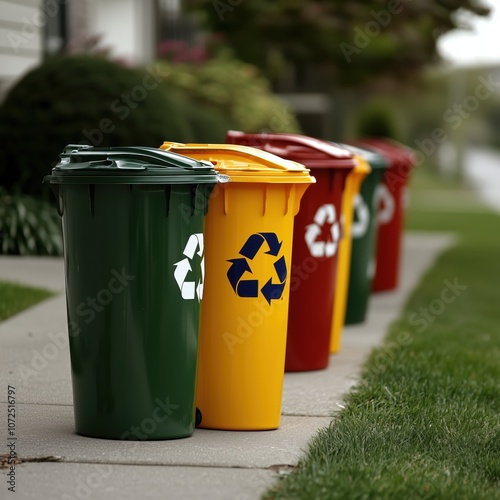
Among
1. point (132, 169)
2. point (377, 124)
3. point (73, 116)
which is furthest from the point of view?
point (377, 124)

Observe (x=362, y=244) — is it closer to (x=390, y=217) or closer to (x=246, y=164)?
(x=390, y=217)

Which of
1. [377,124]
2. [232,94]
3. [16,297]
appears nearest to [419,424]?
[16,297]

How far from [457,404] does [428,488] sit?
5.61 ft

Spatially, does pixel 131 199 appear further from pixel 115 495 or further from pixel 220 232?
pixel 115 495

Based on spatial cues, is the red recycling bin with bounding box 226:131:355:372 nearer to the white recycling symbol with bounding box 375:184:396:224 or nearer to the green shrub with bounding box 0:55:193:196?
the white recycling symbol with bounding box 375:184:396:224

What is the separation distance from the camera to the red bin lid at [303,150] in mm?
7191

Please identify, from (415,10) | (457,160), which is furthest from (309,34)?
(457,160)

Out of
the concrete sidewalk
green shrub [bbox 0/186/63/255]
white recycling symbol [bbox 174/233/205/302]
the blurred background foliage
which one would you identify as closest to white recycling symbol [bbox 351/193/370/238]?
the concrete sidewalk

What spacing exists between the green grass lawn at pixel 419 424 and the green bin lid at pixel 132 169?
52.4 inches

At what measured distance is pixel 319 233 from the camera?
7.23m

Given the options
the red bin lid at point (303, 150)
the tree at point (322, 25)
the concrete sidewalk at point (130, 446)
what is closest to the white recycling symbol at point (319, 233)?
the red bin lid at point (303, 150)

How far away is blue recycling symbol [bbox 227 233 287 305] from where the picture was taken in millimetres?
5480

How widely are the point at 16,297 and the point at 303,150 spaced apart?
2913 millimetres

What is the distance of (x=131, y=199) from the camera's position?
502 cm
